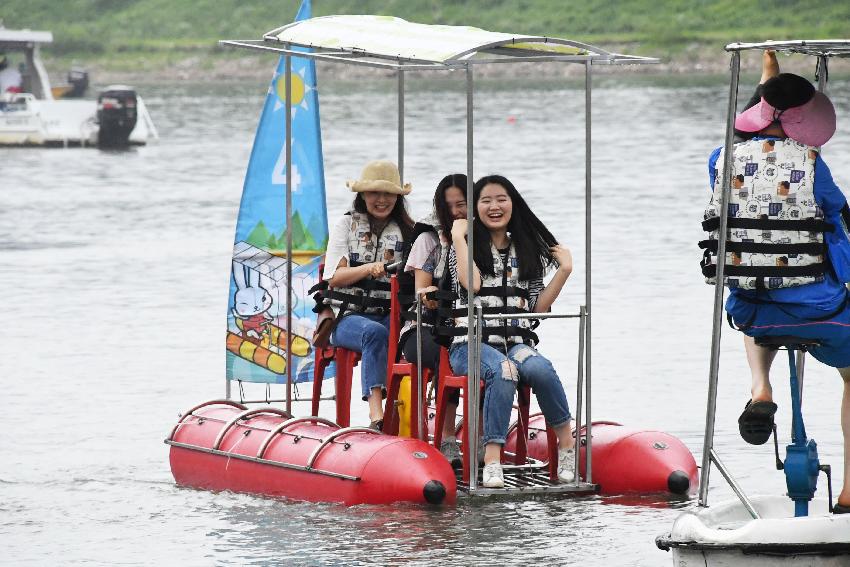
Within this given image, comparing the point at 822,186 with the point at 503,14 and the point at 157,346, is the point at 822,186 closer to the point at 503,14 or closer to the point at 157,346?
the point at 157,346

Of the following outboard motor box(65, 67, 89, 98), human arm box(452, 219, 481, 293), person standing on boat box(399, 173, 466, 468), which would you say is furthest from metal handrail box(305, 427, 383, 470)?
outboard motor box(65, 67, 89, 98)

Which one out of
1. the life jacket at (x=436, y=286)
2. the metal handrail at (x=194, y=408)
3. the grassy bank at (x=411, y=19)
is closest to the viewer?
the life jacket at (x=436, y=286)

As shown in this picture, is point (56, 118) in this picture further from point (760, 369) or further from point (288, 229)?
point (760, 369)

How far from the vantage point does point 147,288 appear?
2261cm

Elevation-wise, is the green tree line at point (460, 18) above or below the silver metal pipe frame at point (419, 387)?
above

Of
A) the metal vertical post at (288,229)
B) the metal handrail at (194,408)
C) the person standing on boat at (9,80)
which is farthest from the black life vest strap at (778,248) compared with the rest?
the person standing on boat at (9,80)

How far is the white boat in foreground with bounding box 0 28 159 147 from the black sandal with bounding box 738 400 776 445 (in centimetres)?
4560

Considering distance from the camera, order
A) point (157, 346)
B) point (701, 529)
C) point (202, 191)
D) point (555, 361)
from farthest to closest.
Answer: point (202, 191), point (157, 346), point (555, 361), point (701, 529)

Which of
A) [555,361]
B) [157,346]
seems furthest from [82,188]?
[555,361]

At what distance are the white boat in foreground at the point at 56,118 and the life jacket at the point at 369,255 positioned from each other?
42.1 metres

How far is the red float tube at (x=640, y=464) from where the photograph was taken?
995cm

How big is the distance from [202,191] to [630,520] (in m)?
29.2

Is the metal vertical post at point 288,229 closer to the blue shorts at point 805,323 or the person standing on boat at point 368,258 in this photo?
the person standing on boat at point 368,258

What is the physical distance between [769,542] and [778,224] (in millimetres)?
1248
